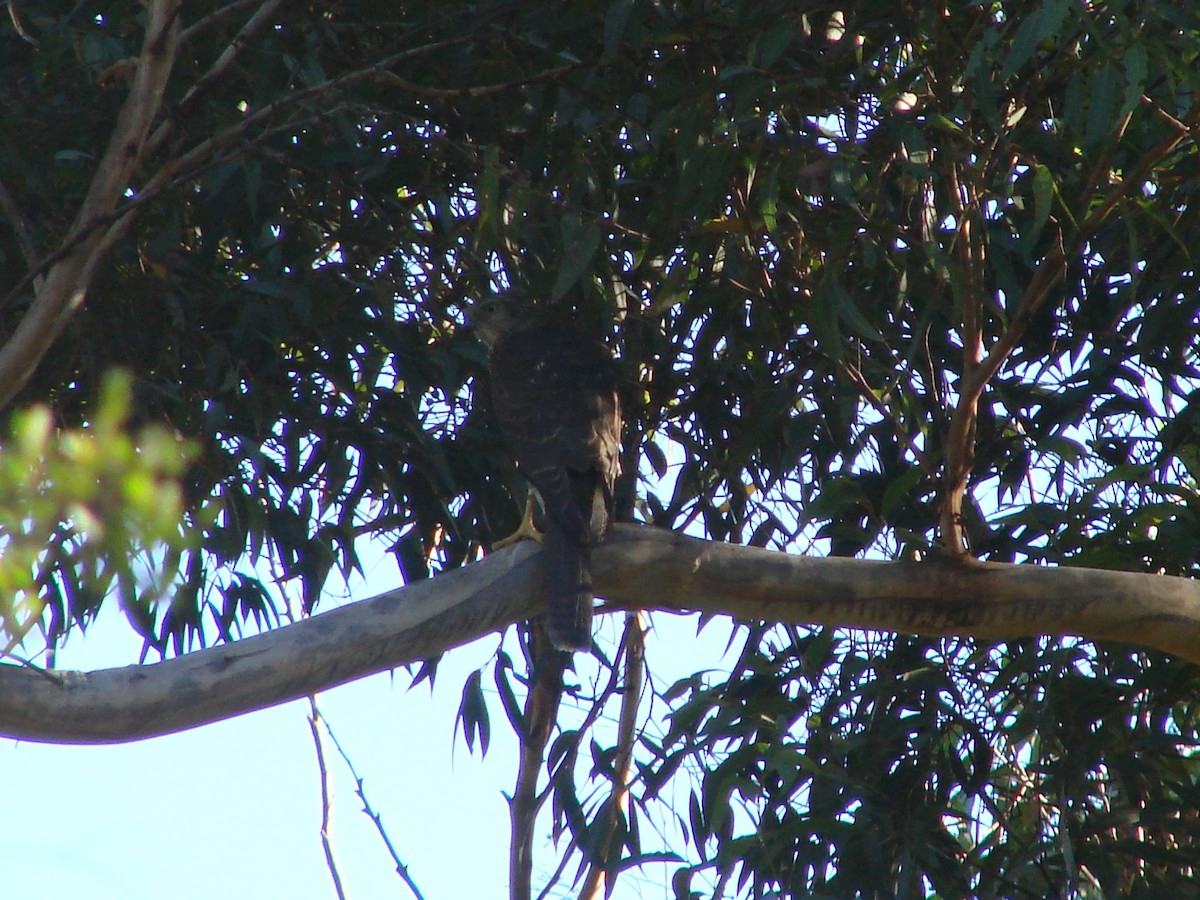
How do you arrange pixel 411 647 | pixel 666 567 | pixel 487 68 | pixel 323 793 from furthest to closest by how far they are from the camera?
1. pixel 323 793
2. pixel 487 68
3. pixel 666 567
4. pixel 411 647

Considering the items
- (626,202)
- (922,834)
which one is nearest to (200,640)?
(626,202)

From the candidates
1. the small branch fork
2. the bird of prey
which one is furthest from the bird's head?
the small branch fork

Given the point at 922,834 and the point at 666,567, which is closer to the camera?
the point at 666,567

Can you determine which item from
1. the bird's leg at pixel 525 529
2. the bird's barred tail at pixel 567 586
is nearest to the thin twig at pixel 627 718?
the bird's leg at pixel 525 529

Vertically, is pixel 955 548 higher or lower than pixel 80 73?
lower

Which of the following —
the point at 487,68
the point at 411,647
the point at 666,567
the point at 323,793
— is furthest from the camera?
the point at 323,793

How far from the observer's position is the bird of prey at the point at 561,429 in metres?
2.90

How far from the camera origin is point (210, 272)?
3.59 metres

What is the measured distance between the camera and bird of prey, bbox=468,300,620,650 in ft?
9.52

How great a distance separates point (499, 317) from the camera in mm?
3990

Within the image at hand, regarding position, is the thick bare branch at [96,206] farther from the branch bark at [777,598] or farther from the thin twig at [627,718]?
the thin twig at [627,718]

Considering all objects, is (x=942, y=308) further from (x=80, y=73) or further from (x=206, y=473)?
(x=80, y=73)

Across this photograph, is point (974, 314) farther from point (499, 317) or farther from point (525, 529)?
point (499, 317)

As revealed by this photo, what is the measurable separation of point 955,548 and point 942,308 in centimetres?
62
